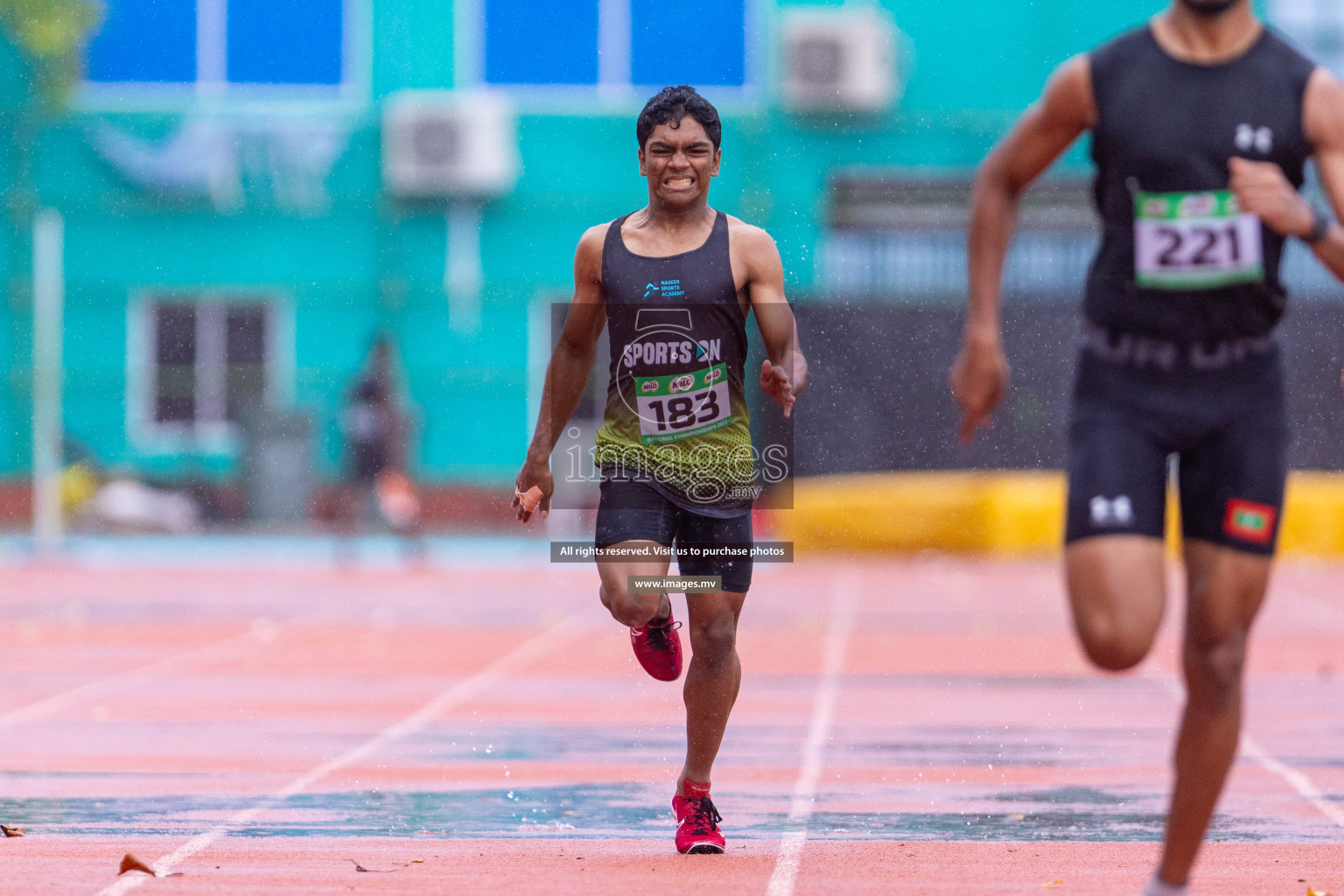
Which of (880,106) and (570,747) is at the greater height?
(880,106)

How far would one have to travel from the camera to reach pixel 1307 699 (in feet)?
33.7

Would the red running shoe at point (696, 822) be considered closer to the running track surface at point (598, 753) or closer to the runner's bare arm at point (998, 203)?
the running track surface at point (598, 753)

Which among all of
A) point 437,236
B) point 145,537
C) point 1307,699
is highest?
point 437,236

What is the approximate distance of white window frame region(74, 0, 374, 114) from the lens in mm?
26766

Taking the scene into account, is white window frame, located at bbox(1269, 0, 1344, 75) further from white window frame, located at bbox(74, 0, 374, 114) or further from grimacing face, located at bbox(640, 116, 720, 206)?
grimacing face, located at bbox(640, 116, 720, 206)

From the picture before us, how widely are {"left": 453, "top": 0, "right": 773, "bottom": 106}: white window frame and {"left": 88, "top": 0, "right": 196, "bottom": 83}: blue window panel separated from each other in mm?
3398

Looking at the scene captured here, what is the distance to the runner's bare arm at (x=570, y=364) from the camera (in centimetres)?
591

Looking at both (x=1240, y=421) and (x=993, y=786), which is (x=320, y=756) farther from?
(x=1240, y=421)

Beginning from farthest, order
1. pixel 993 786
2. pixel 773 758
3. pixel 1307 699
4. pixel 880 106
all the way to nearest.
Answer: pixel 880 106 < pixel 1307 699 < pixel 773 758 < pixel 993 786

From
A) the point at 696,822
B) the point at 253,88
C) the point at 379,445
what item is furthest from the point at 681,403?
the point at 253,88

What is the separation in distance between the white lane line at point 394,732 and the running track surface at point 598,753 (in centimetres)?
3

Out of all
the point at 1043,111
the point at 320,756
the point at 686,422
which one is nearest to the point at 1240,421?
the point at 1043,111

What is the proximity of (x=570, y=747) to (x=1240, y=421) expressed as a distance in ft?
15.5

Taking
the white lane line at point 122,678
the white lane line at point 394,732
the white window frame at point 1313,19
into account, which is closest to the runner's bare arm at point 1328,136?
the white lane line at point 394,732
